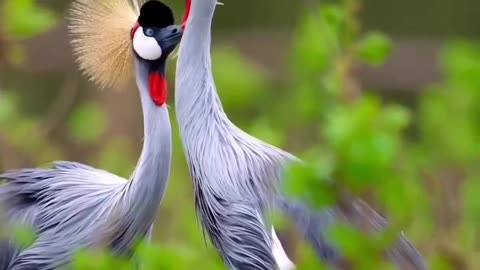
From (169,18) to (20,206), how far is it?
61 centimetres

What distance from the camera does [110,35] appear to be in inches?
121

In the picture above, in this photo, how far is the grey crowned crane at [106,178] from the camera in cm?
294

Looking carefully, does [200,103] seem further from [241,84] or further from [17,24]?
[241,84]

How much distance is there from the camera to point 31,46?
536 centimetres

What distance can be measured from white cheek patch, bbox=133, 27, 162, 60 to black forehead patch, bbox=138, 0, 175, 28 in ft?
0.09

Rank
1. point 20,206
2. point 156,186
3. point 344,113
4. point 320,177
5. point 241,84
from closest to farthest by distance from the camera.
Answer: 1. point 320,177
2. point 344,113
3. point 241,84
4. point 156,186
5. point 20,206

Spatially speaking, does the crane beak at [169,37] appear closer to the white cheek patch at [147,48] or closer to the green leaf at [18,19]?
the white cheek patch at [147,48]

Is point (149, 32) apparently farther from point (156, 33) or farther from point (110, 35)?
point (110, 35)

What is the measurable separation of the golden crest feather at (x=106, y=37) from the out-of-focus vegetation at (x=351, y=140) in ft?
0.32

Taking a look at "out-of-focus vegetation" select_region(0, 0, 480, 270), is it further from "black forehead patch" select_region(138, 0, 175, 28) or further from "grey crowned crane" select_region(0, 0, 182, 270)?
"black forehead patch" select_region(138, 0, 175, 28)

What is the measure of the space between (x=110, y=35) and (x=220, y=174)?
1.40ft

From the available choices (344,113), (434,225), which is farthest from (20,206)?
(344,113)

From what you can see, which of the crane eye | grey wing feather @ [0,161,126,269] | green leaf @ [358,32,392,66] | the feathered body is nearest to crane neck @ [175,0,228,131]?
the feathered body

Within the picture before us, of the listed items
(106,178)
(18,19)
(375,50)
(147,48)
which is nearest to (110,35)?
(147,48)
